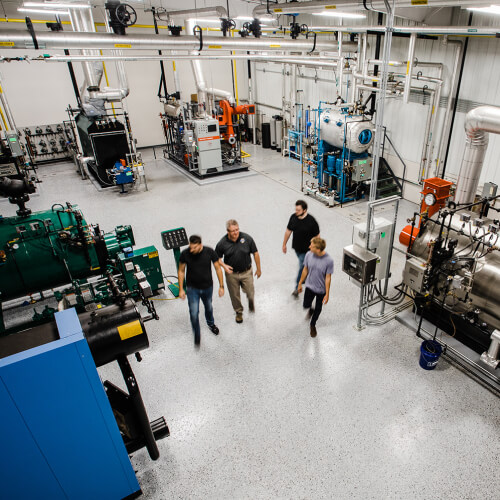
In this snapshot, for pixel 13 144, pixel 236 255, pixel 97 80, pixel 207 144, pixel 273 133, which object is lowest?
pixel 273 133

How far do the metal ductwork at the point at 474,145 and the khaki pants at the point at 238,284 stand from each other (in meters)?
3.46

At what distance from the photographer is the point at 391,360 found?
4.65m

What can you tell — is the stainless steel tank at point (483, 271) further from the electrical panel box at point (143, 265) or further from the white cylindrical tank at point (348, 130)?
the white cylindrical tank at point (348, 130)

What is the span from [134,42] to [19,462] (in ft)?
19.7

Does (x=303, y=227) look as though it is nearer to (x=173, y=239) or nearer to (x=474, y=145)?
(x=173, y=239)

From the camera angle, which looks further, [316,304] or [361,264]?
[316,304]

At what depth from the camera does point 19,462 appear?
2.66 meters

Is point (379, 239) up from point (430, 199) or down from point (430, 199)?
down

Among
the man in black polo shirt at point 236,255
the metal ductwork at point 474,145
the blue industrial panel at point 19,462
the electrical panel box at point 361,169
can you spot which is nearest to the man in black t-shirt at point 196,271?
the man in black polo shirt at point 236,255

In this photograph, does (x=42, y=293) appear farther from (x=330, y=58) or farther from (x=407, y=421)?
(x=330, y=58)

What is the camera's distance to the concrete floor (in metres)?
3.39

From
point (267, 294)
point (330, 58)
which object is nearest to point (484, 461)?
point (267, 294)

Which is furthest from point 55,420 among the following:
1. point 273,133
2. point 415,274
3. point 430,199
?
point 273,133

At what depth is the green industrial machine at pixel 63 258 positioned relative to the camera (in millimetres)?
5363
